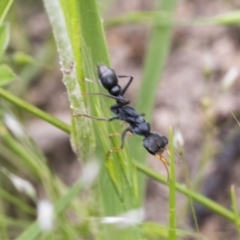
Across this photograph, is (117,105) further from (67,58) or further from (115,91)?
(67,58)

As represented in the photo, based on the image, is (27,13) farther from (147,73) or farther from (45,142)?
(147,73)

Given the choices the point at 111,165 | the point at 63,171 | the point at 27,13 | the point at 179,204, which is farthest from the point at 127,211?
the point at 27,13

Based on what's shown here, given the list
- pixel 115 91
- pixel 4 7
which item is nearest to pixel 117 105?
pixel 115 91

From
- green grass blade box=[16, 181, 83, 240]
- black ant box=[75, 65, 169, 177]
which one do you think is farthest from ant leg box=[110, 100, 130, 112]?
green grass blade box=[16, 181, 83, 240]

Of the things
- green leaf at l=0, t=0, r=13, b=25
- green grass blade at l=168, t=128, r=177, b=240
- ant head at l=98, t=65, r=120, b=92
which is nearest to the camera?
green grass blade at l=168, t=128, r=177, b=240

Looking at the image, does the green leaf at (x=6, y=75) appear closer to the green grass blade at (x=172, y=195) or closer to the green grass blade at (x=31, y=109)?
the green grass blade at (x=31, y=109)

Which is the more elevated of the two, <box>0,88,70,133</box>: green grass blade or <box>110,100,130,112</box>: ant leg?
<box>110,100,130,112</box>: ant leg

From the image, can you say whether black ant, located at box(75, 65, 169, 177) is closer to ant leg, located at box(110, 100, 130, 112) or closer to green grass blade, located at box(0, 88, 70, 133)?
ant leg, located at box(110, 100, 130, 112)

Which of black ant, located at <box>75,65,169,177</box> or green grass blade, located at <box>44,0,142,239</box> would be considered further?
black ant, located at <box>75,65,169,177</box>

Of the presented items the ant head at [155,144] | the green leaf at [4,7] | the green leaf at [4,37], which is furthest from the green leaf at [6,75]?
the ant head at [155,144]
